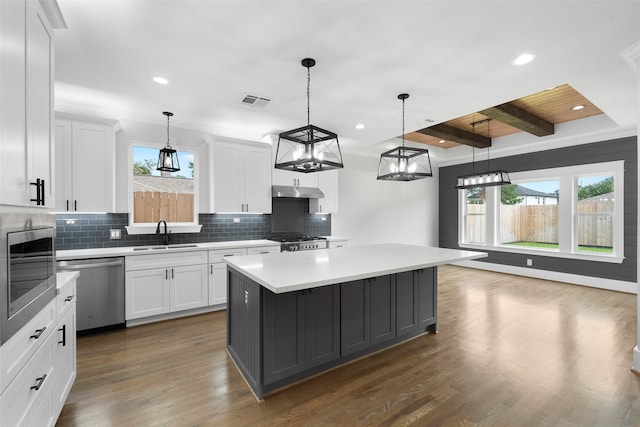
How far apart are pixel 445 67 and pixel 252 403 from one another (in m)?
3.30

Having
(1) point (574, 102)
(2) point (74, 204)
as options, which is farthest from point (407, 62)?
(2) point (74, 204)

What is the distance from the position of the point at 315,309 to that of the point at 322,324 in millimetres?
154

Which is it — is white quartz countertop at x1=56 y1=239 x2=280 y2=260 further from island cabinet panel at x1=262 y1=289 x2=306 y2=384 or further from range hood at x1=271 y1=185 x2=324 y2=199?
island cabinet panel at x1=262 y1=289 x2=306 y2=384

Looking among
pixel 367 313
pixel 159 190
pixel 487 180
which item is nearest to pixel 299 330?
pixel 367 313

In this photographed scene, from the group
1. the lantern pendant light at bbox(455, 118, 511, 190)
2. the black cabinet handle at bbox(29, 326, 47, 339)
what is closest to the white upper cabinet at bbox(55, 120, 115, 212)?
the black cabinet handle at bbox(29, 326, 47, 339)

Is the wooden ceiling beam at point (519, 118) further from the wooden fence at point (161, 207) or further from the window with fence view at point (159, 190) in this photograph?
the wooden fence at point (161, 207)

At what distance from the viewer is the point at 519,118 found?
4582mm

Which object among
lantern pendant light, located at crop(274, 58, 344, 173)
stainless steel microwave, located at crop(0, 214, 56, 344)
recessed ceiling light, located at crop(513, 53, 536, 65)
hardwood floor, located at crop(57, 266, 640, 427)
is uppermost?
recessed ceiling light, located at crop(513, 53, 536, 65)

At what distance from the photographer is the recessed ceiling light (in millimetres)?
2574

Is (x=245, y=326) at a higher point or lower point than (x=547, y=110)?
lower

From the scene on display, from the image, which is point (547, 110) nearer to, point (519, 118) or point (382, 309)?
point (519, 118)

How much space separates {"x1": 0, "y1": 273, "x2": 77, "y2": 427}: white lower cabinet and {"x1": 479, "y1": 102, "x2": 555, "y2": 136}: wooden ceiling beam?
5156 millimetres

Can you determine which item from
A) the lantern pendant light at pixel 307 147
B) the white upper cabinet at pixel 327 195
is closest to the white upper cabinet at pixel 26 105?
the lantern pendant light at pixel 307 147

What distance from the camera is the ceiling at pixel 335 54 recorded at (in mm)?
2039
